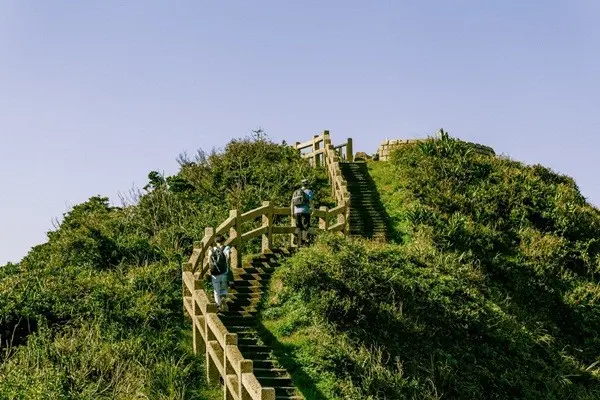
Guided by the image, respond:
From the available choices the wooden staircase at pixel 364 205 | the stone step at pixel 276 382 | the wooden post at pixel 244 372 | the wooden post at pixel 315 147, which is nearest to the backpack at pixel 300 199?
the wooden staircase at pixel 364 205

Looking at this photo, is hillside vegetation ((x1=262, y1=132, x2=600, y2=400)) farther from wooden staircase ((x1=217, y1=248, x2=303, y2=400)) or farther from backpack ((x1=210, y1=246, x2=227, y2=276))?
backpack ((x1=210, y1=246, x2=227, y2=276))

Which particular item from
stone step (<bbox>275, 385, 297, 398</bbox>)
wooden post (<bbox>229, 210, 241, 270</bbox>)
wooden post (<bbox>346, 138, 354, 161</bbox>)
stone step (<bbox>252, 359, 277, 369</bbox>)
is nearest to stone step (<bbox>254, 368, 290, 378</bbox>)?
stone step (<bbox>252, 359, 277, 369</bbox>)

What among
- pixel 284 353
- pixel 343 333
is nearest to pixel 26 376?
pixel 284 353

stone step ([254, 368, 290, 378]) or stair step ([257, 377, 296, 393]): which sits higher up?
stone step ([254, 368, 290, 378])

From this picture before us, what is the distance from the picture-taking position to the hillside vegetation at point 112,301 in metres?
18.9

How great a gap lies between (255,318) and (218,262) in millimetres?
1549

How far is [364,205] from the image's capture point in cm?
3444

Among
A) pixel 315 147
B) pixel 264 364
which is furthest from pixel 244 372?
pixel 315 147

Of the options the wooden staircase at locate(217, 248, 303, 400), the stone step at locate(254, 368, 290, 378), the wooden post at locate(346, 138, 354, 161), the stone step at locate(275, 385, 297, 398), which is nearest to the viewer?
the stone step at locate(275, 385, 297, 398)

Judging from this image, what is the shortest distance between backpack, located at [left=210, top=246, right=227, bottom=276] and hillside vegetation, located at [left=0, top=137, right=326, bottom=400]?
4.97 feet

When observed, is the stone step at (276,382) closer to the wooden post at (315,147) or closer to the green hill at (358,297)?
the green hill at (358,297)

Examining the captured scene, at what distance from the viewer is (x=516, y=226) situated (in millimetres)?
33750

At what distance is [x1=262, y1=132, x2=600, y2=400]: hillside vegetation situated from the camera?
20.7 metres

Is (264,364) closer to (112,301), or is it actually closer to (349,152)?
(112,301)
